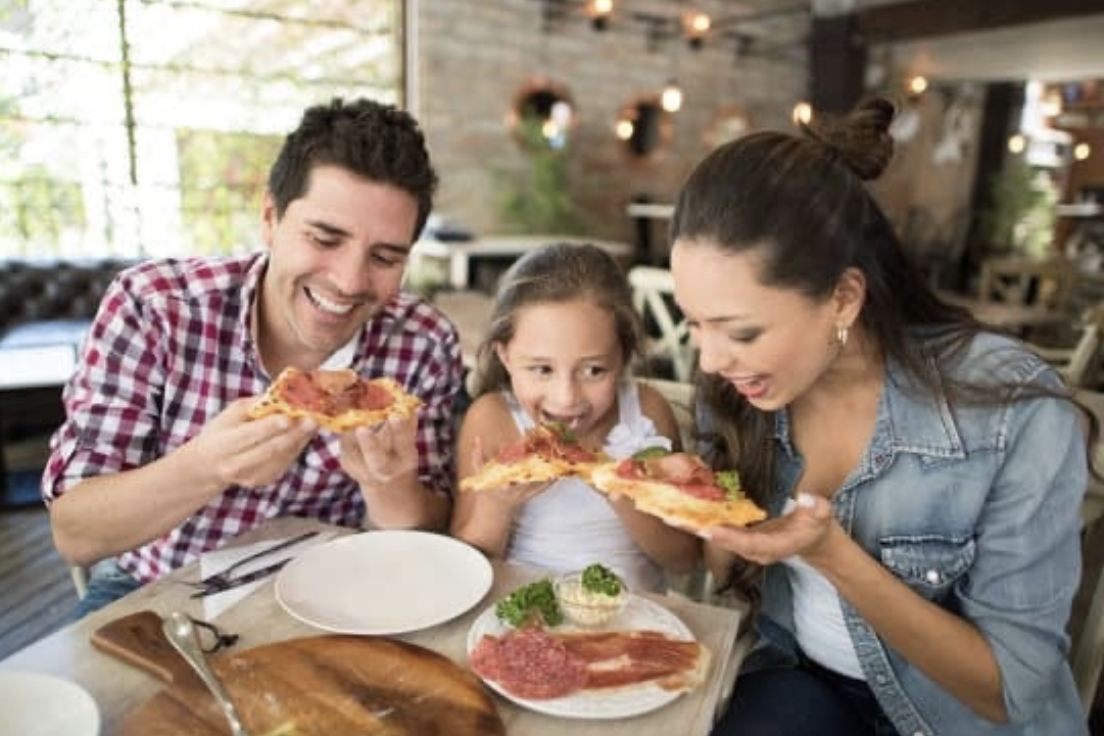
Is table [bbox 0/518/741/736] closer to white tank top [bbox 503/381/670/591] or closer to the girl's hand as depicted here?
the girl's hand

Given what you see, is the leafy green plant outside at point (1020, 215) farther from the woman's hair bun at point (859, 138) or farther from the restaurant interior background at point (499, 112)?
the woman's hair bun at point (859, 138)

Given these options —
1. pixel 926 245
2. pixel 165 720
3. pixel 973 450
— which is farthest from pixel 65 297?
pixel 926 245

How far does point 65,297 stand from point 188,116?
2120 mm

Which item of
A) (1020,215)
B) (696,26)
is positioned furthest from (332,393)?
(1020,215)

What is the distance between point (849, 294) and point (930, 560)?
553mm

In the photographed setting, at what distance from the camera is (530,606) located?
140 cm

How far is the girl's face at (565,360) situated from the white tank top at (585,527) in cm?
10

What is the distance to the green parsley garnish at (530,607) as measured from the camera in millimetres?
1381

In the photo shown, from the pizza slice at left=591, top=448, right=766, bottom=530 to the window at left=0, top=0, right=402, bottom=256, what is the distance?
592cm

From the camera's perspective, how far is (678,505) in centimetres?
142

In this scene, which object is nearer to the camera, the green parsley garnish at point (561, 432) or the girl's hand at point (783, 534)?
the girl's hand at point (783, 534)

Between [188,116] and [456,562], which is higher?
[188,116]

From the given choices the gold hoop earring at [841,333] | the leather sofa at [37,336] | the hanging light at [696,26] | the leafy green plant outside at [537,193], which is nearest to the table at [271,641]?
the gold hoop earring at [841,333]

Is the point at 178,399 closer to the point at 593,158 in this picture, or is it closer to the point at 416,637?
the point at 416,637
